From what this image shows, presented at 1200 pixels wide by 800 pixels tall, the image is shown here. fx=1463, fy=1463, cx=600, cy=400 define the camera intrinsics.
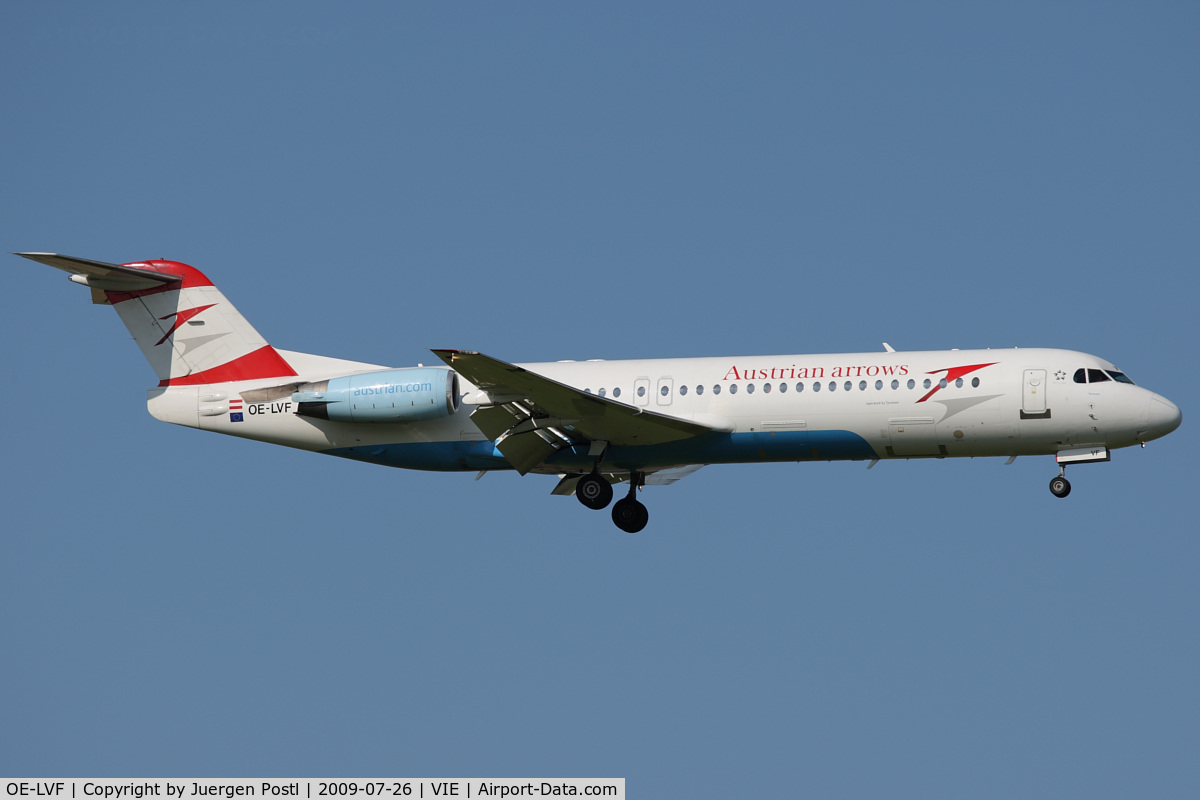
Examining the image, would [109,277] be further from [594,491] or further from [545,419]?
[594,491]

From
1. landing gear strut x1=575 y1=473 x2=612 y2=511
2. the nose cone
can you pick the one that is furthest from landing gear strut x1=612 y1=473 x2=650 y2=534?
the nose cone

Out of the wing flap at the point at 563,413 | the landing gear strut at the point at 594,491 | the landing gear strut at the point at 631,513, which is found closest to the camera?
the wing flap at the point at 563,413

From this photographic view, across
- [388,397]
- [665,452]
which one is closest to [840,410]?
[665,452]

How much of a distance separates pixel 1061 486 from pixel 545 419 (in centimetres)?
1034

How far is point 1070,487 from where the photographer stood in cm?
2903

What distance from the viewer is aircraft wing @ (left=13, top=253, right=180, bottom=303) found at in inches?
1214

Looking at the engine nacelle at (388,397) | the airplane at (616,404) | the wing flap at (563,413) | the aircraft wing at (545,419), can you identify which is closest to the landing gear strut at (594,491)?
the airplane at (616,404)

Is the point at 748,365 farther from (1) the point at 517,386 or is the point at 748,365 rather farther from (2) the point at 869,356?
(1) the point at 517,386

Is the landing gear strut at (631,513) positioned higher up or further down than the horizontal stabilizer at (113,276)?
further down

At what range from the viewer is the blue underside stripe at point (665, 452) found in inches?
1150

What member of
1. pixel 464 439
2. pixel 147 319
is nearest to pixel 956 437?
pixel 464 439

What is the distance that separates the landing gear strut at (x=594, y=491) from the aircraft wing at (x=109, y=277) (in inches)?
399

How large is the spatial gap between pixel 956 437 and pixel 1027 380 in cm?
176

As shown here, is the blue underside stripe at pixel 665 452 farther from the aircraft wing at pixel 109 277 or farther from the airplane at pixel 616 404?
the aircraft wing at pixel 109 277
